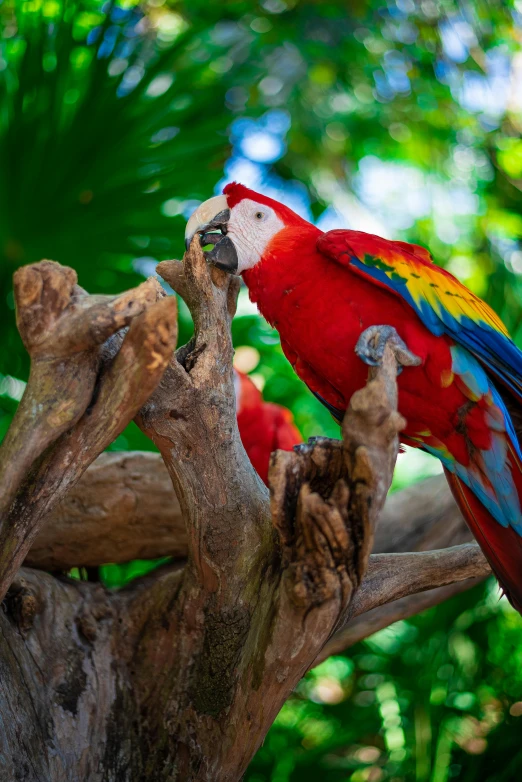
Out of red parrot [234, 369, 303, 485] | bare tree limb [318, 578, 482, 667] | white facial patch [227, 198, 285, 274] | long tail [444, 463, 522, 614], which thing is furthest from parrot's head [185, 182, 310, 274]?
bare tree limb [318, 578, 482, 667]

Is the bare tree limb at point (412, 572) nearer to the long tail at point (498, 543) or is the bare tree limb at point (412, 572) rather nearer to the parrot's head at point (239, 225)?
the long tail at point (498, 543)

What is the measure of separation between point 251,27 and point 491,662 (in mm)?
3036

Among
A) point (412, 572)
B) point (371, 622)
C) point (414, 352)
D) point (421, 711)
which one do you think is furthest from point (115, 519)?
point (421, 711)

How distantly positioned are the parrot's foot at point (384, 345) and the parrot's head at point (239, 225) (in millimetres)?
299

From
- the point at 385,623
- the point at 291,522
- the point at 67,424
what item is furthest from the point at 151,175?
the point at 385,623

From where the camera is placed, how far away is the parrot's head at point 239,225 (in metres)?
1.45

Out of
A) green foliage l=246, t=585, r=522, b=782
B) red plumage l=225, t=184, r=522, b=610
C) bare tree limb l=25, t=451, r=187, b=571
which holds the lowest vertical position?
green foliage l=246, t=585, r=522, b=782

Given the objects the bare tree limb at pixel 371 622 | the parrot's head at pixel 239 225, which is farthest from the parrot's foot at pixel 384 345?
the bare tree limb at pixel 371 622

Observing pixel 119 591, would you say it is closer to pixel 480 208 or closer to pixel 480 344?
pixel 480 344

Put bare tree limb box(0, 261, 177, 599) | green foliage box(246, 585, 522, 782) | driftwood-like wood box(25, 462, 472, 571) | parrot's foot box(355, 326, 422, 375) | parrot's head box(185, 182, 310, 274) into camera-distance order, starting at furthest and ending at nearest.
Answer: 1. green foliage box(246, 585, 522, 782)
2. driftwood-like wood box(25, 462, 472, 571)
3. parrot's head box(185, 182, 310, 274)
4. parrot's foot box(355, 326, 422, 375)
5. bare tree limb box(0, 261, 177, 599)

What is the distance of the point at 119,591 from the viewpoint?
167 cm

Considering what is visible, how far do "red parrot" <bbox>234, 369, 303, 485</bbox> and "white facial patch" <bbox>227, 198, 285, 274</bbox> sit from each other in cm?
78

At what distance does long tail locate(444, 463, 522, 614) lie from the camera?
1.39m

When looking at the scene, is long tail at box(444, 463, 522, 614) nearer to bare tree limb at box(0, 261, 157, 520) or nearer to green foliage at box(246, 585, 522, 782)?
bare tree limb at box(0, 261, 157, 520)
